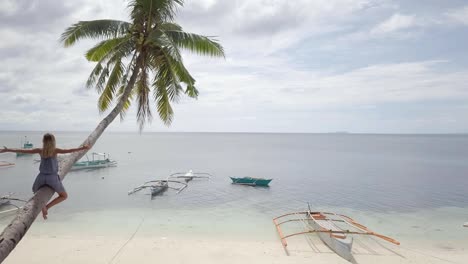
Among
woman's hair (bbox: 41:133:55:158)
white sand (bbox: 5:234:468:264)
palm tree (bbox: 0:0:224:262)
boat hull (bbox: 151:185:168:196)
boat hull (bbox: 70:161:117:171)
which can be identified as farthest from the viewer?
boat hull (bbox: 70:161:117:171)

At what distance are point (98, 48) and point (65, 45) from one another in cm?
120

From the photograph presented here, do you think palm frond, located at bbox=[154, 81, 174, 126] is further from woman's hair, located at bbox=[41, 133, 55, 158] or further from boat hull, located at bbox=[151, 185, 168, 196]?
boat hull, located at bbox=[151, 185, 168, 196]

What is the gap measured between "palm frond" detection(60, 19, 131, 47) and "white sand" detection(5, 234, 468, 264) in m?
9.13

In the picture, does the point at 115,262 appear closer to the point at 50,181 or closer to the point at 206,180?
the point at 50,181

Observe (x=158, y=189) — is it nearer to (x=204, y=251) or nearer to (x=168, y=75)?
(x=204, y=251)

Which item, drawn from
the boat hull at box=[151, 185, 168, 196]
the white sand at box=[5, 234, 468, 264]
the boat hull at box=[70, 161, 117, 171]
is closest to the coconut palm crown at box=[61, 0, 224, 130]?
the white sand at box=[5, 234, 468, 264]

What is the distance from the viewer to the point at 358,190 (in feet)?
108

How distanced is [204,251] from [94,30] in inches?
416

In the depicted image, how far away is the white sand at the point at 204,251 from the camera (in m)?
12.6

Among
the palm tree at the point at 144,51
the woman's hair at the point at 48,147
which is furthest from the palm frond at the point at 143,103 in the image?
the woman's hair at the point at 48,147

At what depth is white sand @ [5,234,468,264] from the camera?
12.6 metres

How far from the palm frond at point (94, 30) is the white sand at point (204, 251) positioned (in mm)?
9130

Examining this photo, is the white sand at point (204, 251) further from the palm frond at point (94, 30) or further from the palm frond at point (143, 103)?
the palm frond at point (94, 30)

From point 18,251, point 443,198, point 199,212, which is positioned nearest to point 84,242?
point 18,251
